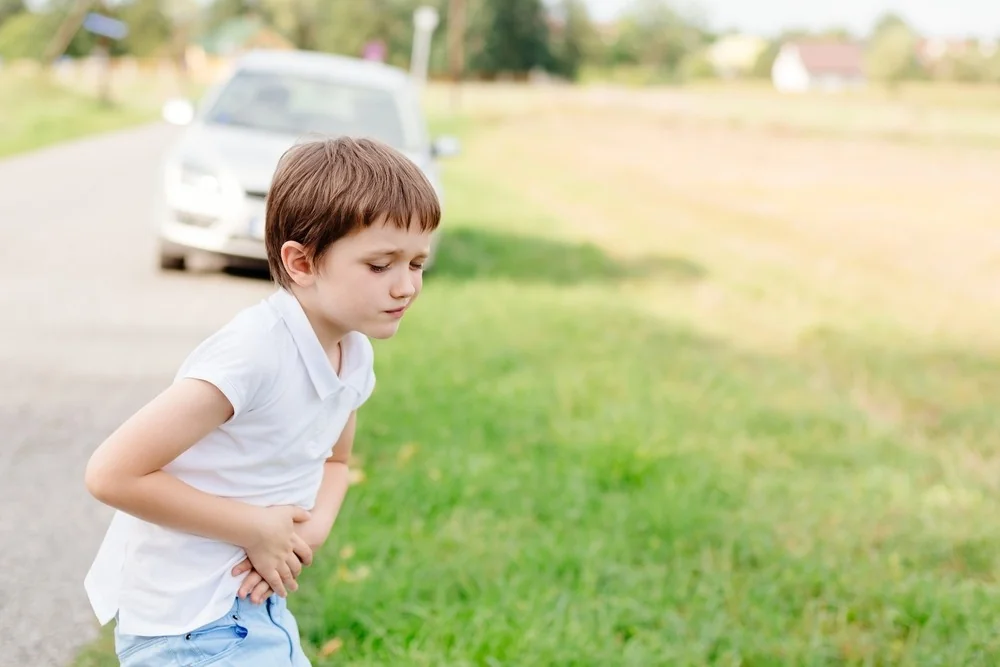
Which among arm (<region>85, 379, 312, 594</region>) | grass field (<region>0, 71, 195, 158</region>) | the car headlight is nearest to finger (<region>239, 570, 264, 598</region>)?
arm (<region>85, 379, 312, 594</region>)

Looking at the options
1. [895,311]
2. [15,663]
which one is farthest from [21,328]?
[895,311]

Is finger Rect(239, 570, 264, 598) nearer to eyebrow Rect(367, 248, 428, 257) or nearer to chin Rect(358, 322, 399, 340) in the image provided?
chin Rect(358, 322, 399, 340)

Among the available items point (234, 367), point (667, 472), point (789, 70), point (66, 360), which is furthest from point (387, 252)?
point (789, 70)

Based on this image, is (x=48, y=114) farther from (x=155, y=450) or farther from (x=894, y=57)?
(x=894, y=57)

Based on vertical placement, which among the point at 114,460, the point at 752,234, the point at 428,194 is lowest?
the point at 752,234

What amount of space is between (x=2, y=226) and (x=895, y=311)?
7790 mm

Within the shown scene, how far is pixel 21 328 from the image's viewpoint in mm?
5781

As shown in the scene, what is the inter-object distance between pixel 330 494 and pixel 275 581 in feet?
0.99

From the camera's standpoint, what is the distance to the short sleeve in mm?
1679

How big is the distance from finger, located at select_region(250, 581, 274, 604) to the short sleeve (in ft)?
1.07

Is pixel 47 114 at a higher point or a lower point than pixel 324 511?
lower

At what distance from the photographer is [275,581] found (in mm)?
1864

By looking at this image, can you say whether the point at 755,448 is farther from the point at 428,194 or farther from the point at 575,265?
the point at 575,265

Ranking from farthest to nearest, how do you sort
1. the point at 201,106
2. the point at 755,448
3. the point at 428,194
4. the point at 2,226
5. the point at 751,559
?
the point at 2,226
the point at 201,106
the point at 755,448
the point at 751,559
the point at 428,194
